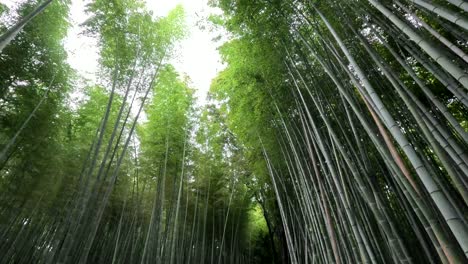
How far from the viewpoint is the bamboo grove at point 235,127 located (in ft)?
8.00

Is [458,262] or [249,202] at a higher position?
[249,202]

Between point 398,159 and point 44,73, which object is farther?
point 44,73

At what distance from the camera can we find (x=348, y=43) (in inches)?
128

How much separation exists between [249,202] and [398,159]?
755 centimetres

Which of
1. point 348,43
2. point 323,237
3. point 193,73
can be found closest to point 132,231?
point 193,73

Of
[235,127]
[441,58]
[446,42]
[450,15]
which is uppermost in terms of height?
[235,127]

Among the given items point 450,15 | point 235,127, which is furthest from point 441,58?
point 235,127

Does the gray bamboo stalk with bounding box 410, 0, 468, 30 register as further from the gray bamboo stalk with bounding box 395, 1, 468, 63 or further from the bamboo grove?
the gray bamboo stalk with bounding box 395, 1, 468, 63

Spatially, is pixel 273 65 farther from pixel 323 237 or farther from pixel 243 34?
pixel 323 237

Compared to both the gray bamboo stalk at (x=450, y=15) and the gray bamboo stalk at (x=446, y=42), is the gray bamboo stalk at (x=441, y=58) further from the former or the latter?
the gray bamboo stalk at (x=446, y=42)

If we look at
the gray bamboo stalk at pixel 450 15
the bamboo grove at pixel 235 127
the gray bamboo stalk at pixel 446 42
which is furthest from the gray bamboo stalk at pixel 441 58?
the gray bamboo stalk at pixel 446 42

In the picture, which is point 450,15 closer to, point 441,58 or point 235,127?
point 441,58

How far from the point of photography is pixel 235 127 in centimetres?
549

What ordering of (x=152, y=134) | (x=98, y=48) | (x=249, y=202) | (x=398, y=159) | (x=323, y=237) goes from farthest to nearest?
1. (x=249, y=202)
2. (x=152, y=134)
3. (x=98, y=48)
4. (x=323, y=237)
5. (x=398, y=159)
